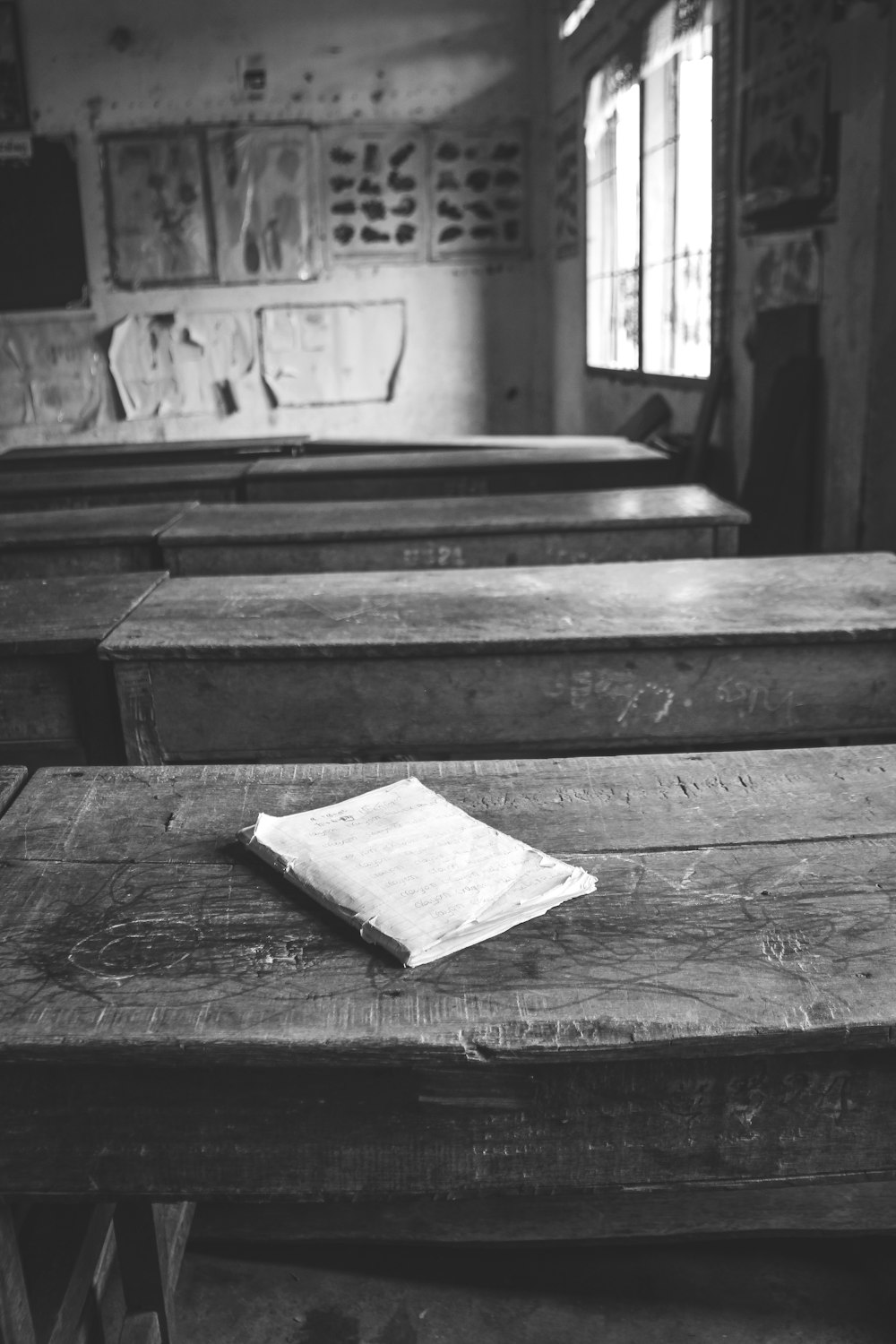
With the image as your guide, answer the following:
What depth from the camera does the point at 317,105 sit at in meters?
7.50

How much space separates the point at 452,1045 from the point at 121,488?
12.4 ft

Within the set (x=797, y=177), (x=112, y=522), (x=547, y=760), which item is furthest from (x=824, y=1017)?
(x=797, y=177)

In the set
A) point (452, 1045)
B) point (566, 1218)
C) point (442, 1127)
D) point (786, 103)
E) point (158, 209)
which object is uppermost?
point (158, 209)

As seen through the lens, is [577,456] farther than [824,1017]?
Yes

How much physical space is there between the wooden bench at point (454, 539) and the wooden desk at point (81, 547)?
0.26 ft

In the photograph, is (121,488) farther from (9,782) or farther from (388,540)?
(9,782)

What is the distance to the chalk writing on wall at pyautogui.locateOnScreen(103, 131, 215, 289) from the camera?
7555 mm

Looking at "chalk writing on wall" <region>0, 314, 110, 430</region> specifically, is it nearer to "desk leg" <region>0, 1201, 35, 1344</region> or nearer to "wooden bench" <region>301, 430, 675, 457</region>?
"wooden bench" <region>301, 430, 675, 457</region>

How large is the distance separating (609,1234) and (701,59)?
4.48 metres

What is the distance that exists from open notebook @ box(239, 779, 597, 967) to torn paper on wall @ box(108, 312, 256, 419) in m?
7.19

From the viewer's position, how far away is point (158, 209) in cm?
763

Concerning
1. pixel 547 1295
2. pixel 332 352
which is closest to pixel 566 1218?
pixel 547 1295

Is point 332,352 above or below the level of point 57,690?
above

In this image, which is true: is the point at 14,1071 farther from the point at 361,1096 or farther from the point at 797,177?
the point at 797,177
